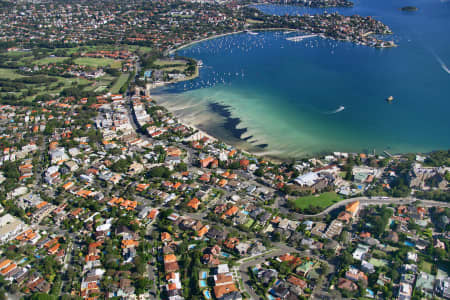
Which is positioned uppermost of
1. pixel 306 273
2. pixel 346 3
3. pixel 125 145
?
pixel 346 3

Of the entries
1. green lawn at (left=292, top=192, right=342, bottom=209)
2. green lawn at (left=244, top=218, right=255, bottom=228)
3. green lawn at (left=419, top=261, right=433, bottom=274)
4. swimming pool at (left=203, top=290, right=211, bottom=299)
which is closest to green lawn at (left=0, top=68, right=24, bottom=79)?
green lawn at (left=244, top=218, right=255, bottom=228)

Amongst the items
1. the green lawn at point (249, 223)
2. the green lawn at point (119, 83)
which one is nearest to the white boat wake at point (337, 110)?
the green lawn at point (249, 223)

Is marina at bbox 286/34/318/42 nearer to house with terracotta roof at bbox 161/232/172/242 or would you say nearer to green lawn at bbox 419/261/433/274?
green lawn at bbox 419/261/433/274

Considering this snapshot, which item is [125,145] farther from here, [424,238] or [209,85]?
[424,238]

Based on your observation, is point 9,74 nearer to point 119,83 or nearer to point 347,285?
point 119,83

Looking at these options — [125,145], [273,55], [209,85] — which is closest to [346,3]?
[273,55]

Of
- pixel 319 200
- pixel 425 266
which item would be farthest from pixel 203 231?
pixel 425 266
